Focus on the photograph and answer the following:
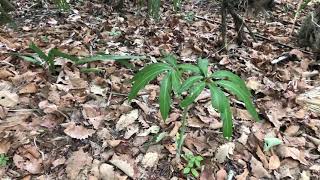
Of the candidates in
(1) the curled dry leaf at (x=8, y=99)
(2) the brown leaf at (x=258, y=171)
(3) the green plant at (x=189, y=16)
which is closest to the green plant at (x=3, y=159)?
(1) the curled dry leaf at (x=8, y=99)

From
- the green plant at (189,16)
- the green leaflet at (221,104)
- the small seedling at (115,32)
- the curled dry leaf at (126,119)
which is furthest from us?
the green plant at (189,16)

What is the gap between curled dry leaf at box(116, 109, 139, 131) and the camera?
2.06 m

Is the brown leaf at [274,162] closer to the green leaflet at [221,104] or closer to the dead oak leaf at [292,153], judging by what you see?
the dead oak leaf at [292,153]

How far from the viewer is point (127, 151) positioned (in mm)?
1931

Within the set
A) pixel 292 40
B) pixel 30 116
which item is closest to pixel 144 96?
pixel 30 116

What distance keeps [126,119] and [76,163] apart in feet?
1.33

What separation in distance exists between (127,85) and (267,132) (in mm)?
892

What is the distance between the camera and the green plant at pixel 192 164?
1.84 m

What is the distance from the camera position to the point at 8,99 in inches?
83.1

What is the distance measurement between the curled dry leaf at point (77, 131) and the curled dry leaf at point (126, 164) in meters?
0.20

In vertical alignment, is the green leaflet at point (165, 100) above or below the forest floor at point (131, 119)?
above

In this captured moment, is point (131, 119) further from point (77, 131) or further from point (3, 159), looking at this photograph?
point (3, 159)

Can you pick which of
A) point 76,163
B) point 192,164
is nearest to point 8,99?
point 76,163

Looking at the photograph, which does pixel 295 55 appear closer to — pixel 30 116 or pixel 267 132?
pixel 267 132
